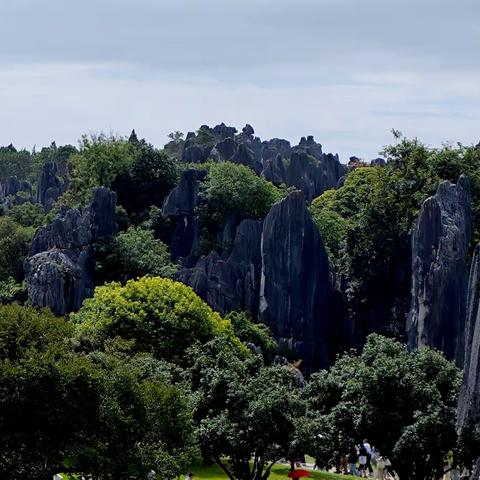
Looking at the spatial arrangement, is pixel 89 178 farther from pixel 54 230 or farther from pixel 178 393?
pixel 178 393

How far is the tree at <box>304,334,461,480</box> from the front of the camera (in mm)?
31906

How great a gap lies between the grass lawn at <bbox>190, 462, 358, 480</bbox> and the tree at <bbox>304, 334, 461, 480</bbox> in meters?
1.29

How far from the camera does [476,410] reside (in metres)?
31.1

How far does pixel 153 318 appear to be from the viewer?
46469 mm

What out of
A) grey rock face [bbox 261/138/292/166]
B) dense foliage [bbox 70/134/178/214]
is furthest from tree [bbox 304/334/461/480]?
grey rock face [bbox 261/138/292/166]

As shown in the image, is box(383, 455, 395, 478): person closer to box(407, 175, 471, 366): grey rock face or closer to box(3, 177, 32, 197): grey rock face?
box(407, 175, 471, 366): grey rock face

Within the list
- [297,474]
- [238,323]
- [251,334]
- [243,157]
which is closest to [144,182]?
[243,157]

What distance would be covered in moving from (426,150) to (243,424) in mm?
36343

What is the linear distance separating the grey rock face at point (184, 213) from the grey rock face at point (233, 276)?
676 cm

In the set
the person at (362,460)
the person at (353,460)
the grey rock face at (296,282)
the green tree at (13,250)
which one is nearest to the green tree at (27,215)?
the green tree at (13,250)

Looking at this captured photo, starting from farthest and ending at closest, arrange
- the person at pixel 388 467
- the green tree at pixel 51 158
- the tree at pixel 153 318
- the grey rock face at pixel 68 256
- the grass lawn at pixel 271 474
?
the green tree at pixel 51 158 → the grey rock face at pixel 68 256 → the tree at pixel 153 318 → the grass lawn at pixel 271 474 → the person at pixel 388 467

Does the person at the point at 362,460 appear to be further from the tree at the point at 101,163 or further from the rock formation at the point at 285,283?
the tree at the point at 101,163

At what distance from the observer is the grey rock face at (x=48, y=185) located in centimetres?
10569

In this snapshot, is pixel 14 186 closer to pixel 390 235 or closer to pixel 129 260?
pixel 129 260
